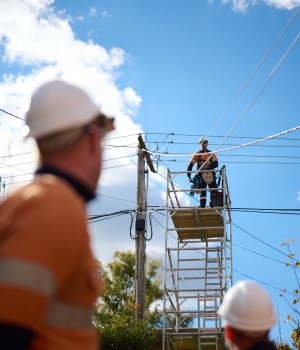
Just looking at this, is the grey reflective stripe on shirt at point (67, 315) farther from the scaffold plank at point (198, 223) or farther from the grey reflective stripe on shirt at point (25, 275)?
the scaffold plank at point (198, 223)

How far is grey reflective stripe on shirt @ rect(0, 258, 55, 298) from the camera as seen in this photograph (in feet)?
5.72

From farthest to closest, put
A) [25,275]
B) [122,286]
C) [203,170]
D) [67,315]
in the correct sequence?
1. [122,286]
2. [203,170]
3. [67,315]
4. [25,275]

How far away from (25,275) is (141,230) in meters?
18.1

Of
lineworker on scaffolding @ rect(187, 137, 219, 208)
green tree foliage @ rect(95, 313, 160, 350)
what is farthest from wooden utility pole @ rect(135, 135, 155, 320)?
lineworker on scaffolding @ rect(187, 137, 219, 208)

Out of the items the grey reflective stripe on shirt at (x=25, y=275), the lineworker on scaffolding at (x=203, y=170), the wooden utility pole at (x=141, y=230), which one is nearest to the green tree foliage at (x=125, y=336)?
the wooden utility pole at (x=141, y=230)

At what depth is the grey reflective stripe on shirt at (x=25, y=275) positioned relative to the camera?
5.72 ft

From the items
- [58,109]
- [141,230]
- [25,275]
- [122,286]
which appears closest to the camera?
[25,275]

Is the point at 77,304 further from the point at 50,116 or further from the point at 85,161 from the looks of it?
the point at 50,116

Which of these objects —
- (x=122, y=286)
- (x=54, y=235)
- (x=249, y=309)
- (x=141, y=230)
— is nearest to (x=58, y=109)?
(x=54, y=235)

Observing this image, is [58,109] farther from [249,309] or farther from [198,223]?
[198,223]

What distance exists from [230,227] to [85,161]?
52.6 ft

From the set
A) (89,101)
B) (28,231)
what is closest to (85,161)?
(89,101)

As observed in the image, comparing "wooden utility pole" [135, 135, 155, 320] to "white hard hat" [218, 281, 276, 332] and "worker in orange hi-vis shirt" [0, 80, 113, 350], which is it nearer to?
"white hard hat" [218, 281, 276, 332]

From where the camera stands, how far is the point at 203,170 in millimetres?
17172
